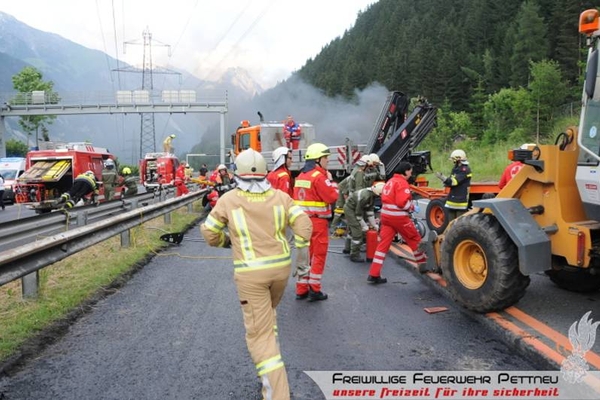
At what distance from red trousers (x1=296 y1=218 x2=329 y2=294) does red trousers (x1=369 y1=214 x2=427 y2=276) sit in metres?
0.85

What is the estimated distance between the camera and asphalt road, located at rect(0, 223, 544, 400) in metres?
3.42

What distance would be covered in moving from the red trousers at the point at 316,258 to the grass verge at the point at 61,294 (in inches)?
92.5

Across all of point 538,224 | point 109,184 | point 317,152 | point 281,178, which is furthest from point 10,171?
point 538,224

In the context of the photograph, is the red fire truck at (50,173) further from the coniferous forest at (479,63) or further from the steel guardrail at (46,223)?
the coniferous forest at (479,63)

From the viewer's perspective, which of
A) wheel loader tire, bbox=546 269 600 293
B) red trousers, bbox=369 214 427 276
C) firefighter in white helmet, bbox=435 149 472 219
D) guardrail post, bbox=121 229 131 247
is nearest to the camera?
wheel loader tire, bbox=546 269 600 293

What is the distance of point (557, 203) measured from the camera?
4.80 m

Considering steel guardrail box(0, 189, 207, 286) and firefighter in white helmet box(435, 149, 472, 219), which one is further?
firefighter in white helmet box(435, 149, 472, 219)

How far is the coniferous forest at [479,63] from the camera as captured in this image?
31016 mm

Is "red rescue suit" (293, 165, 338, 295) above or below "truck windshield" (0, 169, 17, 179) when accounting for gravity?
above

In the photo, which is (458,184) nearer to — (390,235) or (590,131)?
(390,235)


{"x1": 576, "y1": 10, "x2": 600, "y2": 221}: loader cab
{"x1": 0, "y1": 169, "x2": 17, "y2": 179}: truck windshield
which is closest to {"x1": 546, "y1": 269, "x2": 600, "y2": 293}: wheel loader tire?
{"x1": 576, "y1": 10, "x2": 600, "y2": 221}: loader cab

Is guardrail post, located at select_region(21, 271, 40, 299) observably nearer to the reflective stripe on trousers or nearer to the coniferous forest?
the reflective stripe on trousers

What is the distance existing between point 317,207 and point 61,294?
309cm

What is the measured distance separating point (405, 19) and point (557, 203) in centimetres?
8901
